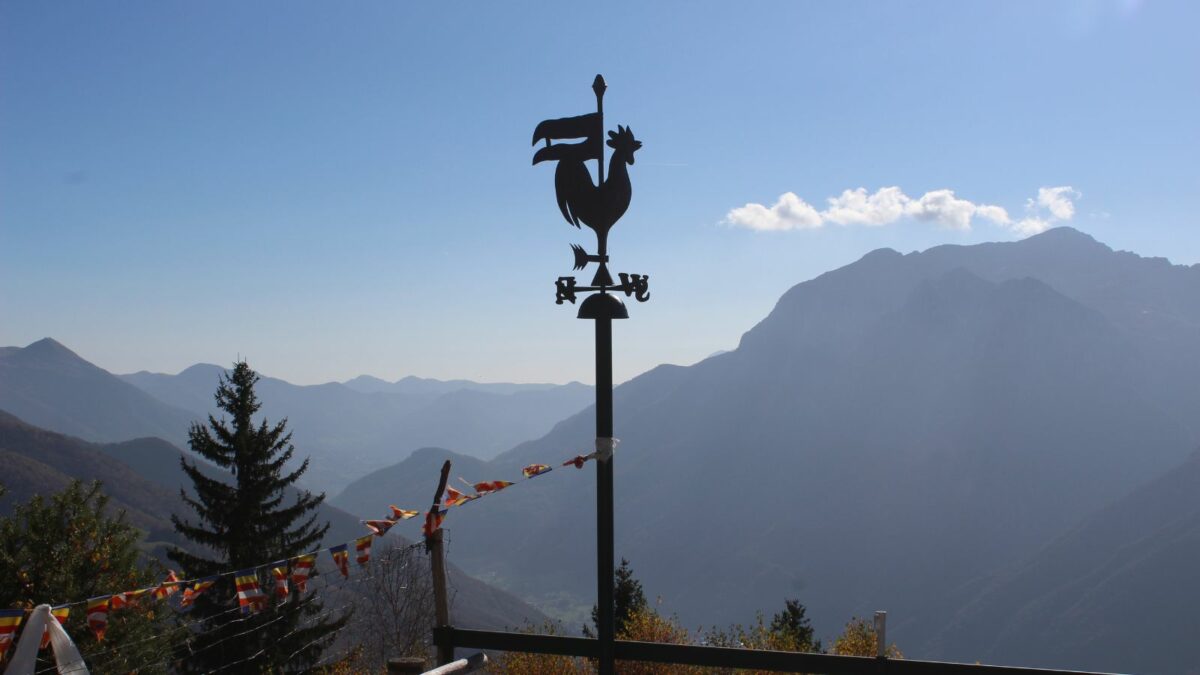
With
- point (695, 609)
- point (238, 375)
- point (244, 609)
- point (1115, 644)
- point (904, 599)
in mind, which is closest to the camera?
point (244, 609)

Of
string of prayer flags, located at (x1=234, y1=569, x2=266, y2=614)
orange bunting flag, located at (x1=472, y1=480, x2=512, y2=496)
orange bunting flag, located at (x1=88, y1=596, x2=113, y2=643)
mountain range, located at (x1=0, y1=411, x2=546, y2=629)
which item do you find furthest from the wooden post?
mountain range, located at (x1=0, y1=411, x2=546, y2=629)

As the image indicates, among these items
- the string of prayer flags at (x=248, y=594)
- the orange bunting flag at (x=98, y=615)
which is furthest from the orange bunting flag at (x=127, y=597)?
the string of prayer flags at (x=248, y=594)

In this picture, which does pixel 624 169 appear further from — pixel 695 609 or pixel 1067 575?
pixel 695 609

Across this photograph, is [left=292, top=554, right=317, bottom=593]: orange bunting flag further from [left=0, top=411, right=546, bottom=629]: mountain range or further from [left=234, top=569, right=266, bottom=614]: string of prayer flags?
[left=0, top=411, right=546, bottom=629]: mountain range

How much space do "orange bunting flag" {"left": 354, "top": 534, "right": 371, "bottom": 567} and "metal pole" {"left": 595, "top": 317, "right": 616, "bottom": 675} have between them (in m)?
2.50

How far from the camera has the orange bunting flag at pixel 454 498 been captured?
6.25 metres

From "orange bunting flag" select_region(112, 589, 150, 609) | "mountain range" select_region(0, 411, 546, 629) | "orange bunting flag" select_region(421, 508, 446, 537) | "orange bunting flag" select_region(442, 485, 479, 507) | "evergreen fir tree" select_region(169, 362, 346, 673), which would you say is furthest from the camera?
"mountain range" select_region(0, 411, 546, 629)

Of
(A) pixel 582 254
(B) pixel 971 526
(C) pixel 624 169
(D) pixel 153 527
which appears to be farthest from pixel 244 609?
(B) pixel 971 526

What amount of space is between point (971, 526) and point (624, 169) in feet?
676

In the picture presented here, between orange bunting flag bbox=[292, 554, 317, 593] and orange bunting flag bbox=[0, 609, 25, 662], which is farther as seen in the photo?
orange bunting flag bbox=[292, 554, 317, 593]

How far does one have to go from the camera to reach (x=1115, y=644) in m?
124

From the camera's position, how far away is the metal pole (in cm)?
514

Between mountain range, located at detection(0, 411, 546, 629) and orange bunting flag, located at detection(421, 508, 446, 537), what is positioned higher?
orange bunting flag, located at detection(421, 508, 446, 537)

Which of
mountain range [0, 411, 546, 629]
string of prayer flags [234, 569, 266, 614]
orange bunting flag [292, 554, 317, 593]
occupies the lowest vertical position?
mountain range [0, 411, 546, 629]
